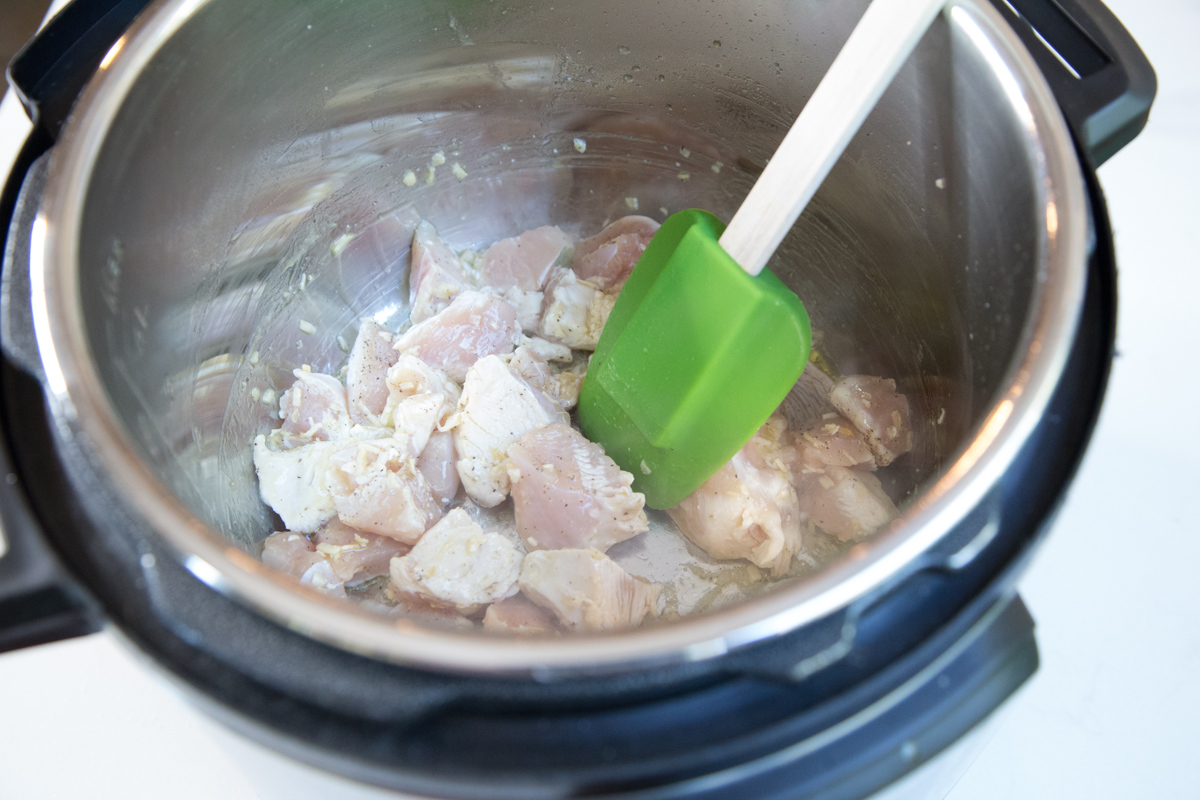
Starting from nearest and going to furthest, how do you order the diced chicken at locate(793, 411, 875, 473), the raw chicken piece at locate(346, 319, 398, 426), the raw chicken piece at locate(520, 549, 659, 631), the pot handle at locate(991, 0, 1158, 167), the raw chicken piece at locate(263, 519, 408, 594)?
the pot handle at locate(991, 0, 1158, 167) < the raw chicken piece at locate(520, 549, 659, 631) < the raw chicken piece at locate(263, 519, 408, 594) < the diced chicken at locate(793, 411, 875, 473) < the raw chicken piece at locate(346, 319, 398, 426)

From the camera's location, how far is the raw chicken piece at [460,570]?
1.09 m

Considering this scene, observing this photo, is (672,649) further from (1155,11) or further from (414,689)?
(1155,11)

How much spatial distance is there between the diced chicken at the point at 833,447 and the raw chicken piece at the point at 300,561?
77 centimetres

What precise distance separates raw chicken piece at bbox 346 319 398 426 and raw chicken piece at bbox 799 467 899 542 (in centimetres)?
75

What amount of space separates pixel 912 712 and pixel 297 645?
52 centimetres

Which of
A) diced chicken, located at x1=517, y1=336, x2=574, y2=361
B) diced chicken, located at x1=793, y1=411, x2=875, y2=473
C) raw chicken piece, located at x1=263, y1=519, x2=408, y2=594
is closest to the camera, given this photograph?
raw chicken piece, located at x1=263, y1=519, x2=408, y2=594

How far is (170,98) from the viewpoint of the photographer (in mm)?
953


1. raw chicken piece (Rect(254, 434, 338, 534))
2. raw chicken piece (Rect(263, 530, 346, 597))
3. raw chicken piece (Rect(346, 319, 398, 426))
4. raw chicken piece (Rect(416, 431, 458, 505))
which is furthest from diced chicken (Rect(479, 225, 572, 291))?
raw chicken piece (Rect(263, 530, 346, 597))

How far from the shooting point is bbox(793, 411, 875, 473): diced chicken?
4.10 ft

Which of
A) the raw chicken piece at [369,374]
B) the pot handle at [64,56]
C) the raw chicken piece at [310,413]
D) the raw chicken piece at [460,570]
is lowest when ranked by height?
the raw chicken piece at [310,413]

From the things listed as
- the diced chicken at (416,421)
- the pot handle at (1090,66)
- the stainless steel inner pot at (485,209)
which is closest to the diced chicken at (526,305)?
the stainless steel inner pot at (485,209)

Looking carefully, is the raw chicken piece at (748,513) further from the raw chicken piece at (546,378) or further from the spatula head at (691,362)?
the raw chicken piece at (546,378)

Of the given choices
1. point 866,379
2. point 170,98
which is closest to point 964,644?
point 866,379

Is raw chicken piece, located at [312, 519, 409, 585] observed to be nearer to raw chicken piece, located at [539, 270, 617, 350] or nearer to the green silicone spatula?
the green silicone spatula
